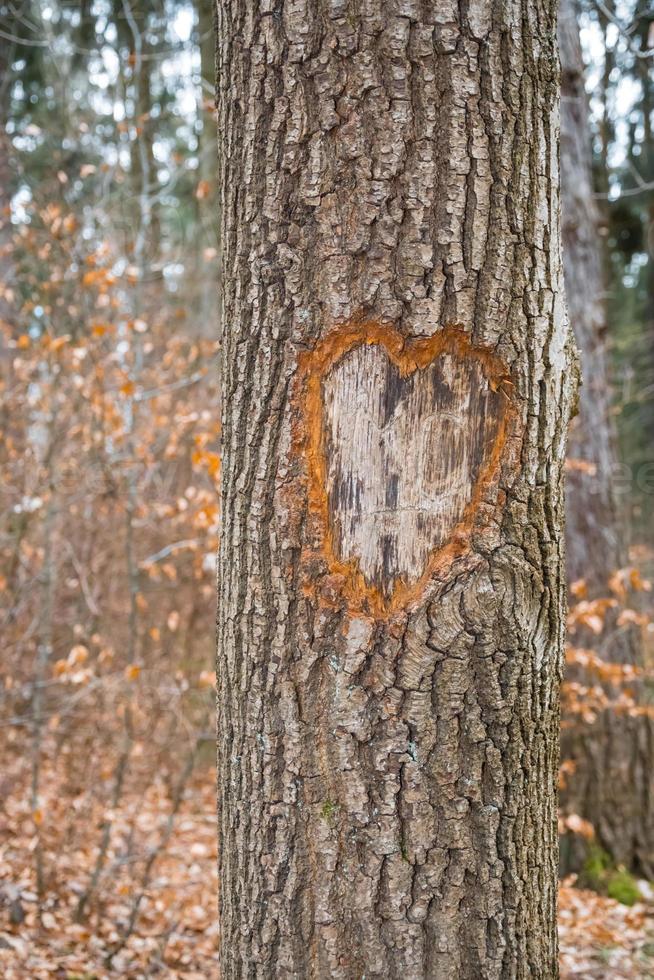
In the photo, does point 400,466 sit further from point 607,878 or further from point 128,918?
point 607,878

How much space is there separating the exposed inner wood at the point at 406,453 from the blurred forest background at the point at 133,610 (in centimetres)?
190

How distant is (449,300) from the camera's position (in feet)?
5.53

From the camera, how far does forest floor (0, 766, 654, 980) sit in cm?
351

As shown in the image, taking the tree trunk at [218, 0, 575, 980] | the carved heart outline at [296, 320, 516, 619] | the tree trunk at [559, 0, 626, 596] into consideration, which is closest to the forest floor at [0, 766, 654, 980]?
the tree trunk at [559, 0, 626, 596]

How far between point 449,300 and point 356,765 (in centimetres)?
104

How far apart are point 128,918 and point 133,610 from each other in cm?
154

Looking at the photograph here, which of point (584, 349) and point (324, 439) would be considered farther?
point (584, 349)

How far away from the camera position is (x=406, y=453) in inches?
67.4

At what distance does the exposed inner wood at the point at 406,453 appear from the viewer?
171 cm

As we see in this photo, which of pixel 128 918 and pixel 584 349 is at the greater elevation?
pixel 584 349

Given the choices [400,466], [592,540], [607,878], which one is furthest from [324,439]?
[607,878]

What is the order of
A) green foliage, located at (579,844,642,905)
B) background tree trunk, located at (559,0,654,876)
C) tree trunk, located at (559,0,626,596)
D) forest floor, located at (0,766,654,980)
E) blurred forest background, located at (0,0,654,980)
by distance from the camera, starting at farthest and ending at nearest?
1. tree trunk, located at (559,0,626,596)
2. background tree trunk, located at (559,0,654,876)
3. green foliage, located at (579,844,642,905)
4. blurred forest background, located at (0,0,654,980)
5. forest floor, located at (0,766,654,980)

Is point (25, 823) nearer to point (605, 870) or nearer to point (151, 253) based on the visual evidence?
point (605, 870)

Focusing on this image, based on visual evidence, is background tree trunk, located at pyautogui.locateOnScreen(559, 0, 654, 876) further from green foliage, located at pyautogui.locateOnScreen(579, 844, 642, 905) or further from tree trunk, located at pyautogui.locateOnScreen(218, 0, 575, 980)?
tree trunk, located at pyautogui.locateOnScreen(218, 0, 575, 980)
